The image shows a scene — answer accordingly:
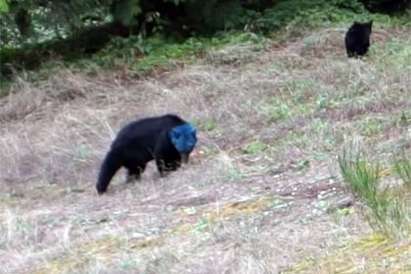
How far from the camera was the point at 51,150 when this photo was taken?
504 inches

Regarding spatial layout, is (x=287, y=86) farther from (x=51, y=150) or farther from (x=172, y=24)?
(x=172, y=24)

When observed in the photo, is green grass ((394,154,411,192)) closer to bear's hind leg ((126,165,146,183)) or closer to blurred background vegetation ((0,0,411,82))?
bear's hind leg ((126,165,146,183))

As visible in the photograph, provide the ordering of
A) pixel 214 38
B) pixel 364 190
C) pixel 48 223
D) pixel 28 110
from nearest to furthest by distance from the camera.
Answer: pixel 364 190 → pixel 48 223 → pixel 28 110 → pixel 214 38

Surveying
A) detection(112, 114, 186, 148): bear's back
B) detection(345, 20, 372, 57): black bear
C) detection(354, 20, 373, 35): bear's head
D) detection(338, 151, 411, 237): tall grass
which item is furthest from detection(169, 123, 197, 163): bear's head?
detection(354, 20, 373, 35): bear's head

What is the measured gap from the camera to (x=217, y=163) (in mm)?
10844

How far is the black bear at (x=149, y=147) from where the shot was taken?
1107 centimetres

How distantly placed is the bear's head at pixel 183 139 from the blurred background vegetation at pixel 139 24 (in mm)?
5421

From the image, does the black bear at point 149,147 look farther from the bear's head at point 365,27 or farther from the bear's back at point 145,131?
the bear's head at point 365,27

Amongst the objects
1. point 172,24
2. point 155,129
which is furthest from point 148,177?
point 172,24

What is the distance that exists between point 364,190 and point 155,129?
15.7 feet

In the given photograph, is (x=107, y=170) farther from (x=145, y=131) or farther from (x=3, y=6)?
(x=3, y=6)

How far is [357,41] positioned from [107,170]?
543 centimetres

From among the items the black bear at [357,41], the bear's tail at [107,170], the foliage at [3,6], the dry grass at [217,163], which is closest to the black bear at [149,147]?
the bear's tail at [107,170]

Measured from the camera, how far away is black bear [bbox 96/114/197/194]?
11.1m
